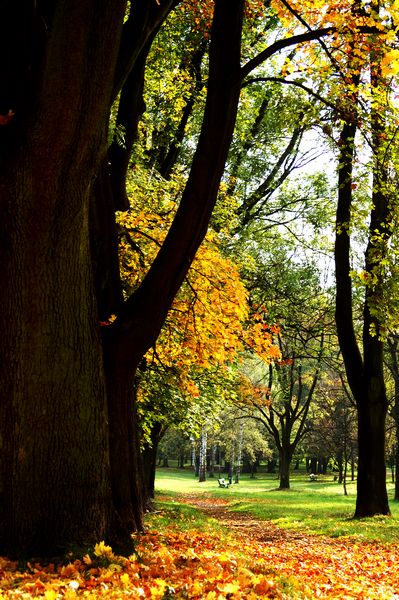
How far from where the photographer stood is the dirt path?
537cm

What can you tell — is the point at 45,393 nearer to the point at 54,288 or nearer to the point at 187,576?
the point at 54,288

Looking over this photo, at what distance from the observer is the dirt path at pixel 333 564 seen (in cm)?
537

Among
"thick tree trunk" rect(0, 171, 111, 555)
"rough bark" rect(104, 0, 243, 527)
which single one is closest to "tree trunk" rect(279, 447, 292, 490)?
"rough bark" rect(104, 0, 243, 527)

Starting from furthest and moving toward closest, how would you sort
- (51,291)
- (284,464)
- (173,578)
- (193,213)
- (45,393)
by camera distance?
(284,464) < (193,213) < (51,291) < (45,393) < (173,578)

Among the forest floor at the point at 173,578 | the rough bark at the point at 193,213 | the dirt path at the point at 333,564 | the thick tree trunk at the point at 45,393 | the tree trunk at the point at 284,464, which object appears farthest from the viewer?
the tree trunk at the point at 284,464

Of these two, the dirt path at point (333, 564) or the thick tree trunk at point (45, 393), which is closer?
the thick tree trunk at point (45, 393)

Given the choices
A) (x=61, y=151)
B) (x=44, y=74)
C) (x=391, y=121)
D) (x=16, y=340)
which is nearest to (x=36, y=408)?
(x=16, y=340)

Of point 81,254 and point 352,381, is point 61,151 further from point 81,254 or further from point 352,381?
point 352,381

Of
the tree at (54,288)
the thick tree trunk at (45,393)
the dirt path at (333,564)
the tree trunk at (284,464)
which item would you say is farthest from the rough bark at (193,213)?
the tree trunk at (284,464)

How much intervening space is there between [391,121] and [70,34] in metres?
6.71

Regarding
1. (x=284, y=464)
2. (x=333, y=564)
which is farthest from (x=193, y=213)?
(x=284, y=464)

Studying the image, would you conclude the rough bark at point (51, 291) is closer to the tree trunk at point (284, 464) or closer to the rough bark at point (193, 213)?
the rough bark at point (193, 213)

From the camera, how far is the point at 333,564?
25.8 ft

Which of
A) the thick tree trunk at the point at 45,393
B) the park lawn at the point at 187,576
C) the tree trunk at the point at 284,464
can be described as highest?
the thick tree trunk at the point at 45,393
